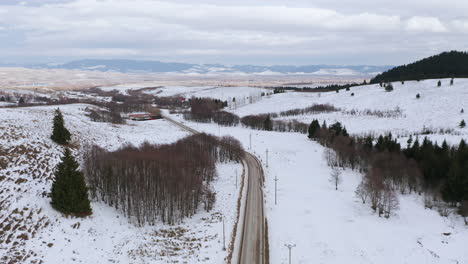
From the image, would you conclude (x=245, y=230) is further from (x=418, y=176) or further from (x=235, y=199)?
(x=418, y=176)

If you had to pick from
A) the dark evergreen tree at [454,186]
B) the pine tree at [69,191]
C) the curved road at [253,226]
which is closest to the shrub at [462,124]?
the dark evergreen tree at [454,186]

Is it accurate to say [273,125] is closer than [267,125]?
No

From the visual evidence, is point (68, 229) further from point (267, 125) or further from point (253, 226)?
point (267, 125)

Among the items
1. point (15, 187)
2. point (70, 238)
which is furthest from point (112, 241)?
point (15, 187)

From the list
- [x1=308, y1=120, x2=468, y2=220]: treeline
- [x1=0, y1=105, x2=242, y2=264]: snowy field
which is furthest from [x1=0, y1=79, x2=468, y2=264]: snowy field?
[x1=308, y1=120, x2=468, y2=220]: treeline

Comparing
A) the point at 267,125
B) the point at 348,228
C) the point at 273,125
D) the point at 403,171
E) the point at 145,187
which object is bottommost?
the point at 348,228

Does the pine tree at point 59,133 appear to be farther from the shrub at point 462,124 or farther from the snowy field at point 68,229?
the shrub at point 462,124

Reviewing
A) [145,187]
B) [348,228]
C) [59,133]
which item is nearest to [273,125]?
[348,228]
